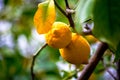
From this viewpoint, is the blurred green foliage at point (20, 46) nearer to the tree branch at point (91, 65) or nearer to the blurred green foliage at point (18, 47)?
the blurred green foliage at point (18, 47)

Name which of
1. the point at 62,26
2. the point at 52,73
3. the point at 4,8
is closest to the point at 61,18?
the point at 62,26

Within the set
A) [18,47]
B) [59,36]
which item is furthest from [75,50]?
[18,47]

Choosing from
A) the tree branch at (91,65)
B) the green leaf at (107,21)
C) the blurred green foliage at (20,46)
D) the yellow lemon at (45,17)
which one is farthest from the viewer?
the blurred green foliage at (20,46)

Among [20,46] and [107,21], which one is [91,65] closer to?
[107,21]

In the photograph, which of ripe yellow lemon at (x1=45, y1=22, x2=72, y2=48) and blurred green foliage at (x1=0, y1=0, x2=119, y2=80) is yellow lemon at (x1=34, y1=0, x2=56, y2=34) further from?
blurred green foliage at (x1=0, y1=0, x2=119, y2=80)

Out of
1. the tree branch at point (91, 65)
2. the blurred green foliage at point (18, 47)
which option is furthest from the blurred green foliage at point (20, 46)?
the tree branch at point (91, 65)

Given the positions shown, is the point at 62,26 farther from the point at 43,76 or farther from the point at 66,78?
the point at 43,76

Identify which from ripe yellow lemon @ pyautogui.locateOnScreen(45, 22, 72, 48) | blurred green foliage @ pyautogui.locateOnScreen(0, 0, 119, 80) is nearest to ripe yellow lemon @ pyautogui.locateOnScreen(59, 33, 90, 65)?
ripe yellow lemon @ pyautogui.locateOnScreen(45, 22, 72, 48)
